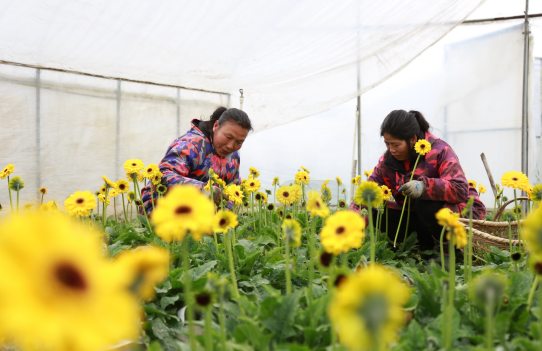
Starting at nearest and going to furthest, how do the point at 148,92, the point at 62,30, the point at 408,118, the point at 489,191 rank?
the point at 408,118
the point at 62,30
the point at 148,92
the point at 489,191

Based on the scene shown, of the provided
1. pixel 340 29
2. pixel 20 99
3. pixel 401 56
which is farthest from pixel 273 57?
pixel 20 99

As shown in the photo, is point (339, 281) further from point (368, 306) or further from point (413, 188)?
point (413, 188)

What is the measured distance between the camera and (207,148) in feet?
8.34

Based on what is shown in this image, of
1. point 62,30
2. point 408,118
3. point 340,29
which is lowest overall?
point 408,118

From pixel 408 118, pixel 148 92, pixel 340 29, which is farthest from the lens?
pixel 148 92

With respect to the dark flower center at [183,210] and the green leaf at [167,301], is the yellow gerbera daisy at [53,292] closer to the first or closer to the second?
the dark flower center at [183,210]

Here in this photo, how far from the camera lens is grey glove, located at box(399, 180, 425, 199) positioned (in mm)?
1797

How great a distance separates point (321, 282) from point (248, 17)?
2439 millimetres

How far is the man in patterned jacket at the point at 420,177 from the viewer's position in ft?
6.22

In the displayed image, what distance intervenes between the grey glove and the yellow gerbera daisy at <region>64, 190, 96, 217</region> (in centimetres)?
132

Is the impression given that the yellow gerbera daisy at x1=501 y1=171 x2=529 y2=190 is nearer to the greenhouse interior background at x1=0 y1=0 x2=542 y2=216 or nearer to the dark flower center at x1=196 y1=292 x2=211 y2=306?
the dark flower center at x1=196 y1=292 x2=211 y2=306

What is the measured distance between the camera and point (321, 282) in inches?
49.6

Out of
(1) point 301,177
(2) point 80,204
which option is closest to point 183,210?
(2) point 80,204

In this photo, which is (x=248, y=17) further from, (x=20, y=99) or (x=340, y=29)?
(x=20, y=99)
